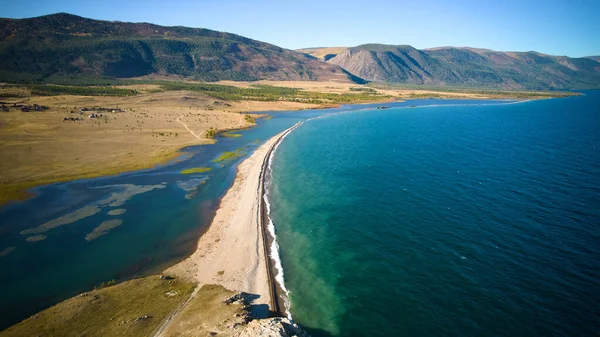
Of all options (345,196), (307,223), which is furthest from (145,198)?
(345,196)

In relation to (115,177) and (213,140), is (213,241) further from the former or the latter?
(213,140)

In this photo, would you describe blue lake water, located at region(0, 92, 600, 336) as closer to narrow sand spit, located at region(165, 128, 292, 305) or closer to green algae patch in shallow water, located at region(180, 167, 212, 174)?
green algae patch in shallow water, located at region(180, 167, 212, 174)

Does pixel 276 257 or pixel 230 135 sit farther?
pixel 230 135

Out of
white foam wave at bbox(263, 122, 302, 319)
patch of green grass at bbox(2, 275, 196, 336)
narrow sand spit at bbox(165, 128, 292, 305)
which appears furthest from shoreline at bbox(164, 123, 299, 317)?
patch of green grass at bbox(2, 275, 196, 336)

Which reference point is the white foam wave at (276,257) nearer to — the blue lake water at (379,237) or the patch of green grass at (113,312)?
the blue lake water at (379,237)

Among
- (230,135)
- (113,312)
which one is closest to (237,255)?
(113,312)

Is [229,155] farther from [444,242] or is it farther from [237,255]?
[444,242]

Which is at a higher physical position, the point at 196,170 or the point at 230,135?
the point at 230,135

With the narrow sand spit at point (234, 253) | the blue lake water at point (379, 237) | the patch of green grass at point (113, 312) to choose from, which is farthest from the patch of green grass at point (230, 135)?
the patch of green grass at point (113, 312)
